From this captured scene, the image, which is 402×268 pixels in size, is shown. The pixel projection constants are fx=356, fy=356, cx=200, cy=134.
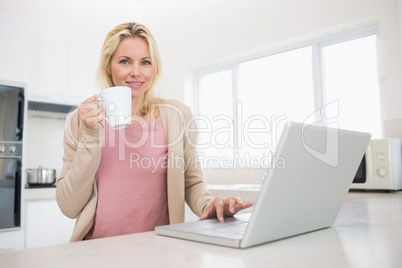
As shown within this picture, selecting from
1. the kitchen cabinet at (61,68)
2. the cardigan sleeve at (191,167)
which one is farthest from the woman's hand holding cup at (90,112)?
the kitchen cabinet at (61,68)

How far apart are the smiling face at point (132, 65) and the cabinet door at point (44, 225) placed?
2083 mm

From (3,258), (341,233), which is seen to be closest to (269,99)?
(341,233)

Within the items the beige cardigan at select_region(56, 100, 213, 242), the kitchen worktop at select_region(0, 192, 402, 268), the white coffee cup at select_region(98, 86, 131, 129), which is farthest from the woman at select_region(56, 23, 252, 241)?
the kitchen worktop at select_region(0, 192, 402, 268)

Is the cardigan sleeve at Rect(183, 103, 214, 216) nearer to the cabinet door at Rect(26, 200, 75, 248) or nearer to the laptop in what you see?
the laptop

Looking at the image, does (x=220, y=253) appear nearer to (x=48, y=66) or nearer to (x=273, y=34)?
(x=273, y=34)

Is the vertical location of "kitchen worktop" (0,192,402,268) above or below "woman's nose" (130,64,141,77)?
below

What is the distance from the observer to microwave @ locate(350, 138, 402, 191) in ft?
6.43

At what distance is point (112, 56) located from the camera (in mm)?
1240

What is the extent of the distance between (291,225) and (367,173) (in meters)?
1.60

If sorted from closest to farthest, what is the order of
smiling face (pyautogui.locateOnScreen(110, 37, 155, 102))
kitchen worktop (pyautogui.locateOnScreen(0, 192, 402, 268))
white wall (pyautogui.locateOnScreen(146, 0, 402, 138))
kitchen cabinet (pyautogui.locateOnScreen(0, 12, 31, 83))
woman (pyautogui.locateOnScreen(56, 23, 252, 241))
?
kitchen worktop (pyautogui.locateOnScreen(0, 192, 402, 268))
woman (pyautogui.locateOnScreen(56, 23, 252, 241))
smiling face (pyautogui.locateOnScreen(110, 37, 155, 102))
white wall (pyautogui.locateOnScreen(146, 0, 402, 138))
kitchen cabinet (pyautogui.locateOnScreen(0, 12, 31, 83))

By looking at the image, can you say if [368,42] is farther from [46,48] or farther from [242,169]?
[46,48]

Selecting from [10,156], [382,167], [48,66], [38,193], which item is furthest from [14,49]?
Answer: [382,167]

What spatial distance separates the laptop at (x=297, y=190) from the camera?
1.77 ft

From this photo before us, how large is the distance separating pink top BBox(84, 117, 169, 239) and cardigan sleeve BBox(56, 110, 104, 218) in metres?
0.07
